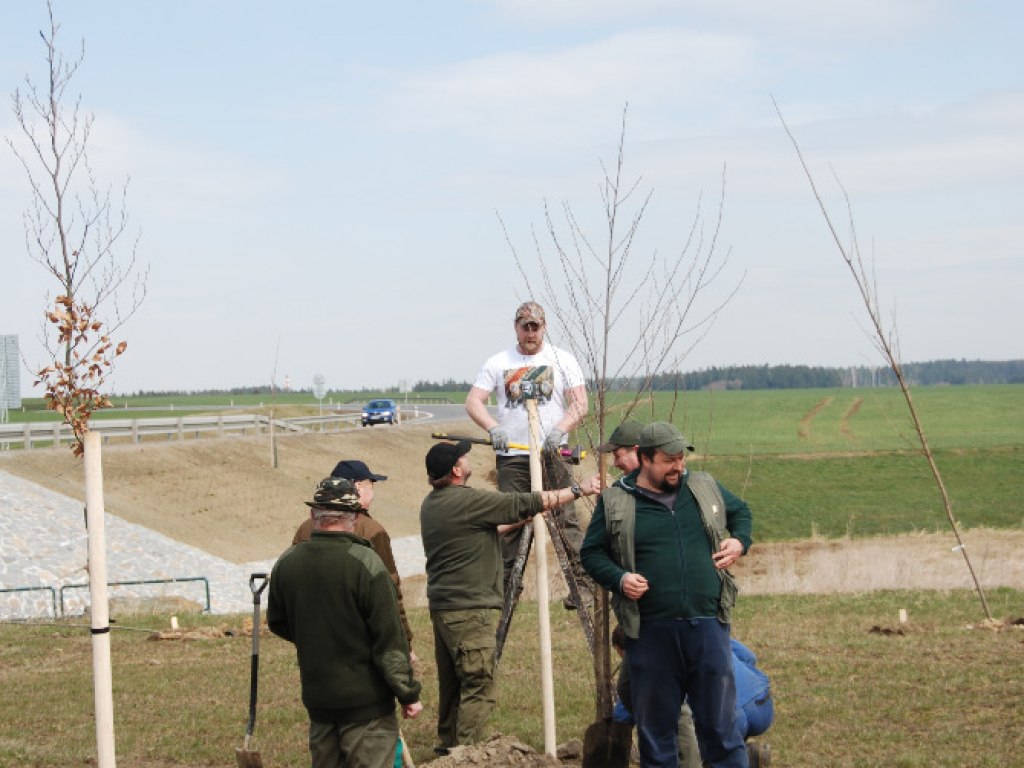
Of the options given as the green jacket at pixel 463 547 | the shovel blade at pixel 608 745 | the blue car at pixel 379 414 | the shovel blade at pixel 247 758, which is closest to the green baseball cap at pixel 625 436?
the green jacket at pixel 463 547

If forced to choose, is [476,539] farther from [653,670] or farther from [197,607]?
[197,607]

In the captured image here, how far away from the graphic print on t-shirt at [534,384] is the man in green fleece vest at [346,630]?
9.01ft

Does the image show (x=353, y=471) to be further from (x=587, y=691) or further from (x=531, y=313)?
(x=587, y=691)

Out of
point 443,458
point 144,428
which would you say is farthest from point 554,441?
point 144,428

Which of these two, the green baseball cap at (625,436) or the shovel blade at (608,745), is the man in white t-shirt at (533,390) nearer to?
the green baseball cap at (625,436)

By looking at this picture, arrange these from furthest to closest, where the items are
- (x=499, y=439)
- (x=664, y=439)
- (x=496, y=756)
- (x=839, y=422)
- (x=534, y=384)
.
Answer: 1. (x=839, y=422)
2. (x=534, y=384)
3. (x=499, y=439)
4. (x=496, y=756)
5. (x=664, y=439)

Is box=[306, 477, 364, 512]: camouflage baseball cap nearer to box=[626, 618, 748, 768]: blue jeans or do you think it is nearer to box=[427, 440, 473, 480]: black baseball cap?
box=[626, 618, 748, 768]: blue jeans

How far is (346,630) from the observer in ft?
19.4

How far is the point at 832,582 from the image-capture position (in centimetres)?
1981

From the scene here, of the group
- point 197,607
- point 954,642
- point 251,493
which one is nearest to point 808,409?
point 251,493

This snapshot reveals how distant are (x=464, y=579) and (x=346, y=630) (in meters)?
2.17

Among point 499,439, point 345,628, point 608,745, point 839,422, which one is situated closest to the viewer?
point 345,628

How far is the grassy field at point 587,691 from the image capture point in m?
8.57

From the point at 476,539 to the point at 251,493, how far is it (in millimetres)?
38174
